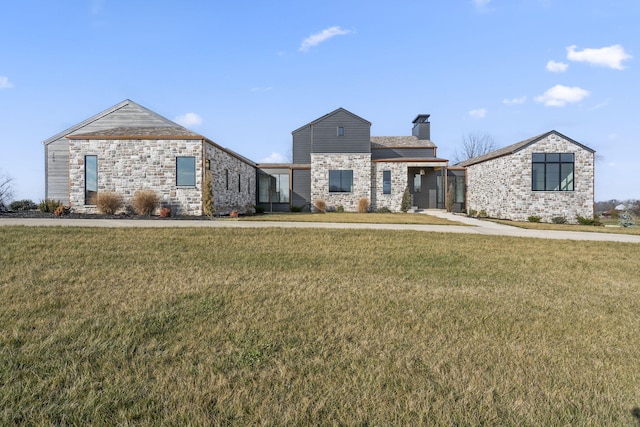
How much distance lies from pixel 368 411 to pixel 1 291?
5.50 m

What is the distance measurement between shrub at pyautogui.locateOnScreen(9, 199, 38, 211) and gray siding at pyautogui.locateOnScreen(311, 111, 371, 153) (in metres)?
18.4

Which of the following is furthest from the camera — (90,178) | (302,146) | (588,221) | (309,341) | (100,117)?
(302,146)

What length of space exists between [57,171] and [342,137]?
1892cm

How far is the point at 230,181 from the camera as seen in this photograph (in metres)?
18.6

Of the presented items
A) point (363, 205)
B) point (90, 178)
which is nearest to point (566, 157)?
point (363, 205)

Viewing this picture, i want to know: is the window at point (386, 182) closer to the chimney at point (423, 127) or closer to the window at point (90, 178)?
the chimney at point (423, 127)

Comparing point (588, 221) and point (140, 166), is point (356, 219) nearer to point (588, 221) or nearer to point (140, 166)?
point (140, 166)

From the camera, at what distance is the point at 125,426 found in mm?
2053

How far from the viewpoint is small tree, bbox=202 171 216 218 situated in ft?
48.1

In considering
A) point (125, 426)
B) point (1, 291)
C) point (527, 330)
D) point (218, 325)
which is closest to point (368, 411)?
point (125, 426)

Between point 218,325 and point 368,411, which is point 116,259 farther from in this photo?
point 368,411

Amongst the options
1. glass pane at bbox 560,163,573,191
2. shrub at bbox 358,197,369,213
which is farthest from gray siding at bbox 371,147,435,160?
glass pane at bbox 560,163,573,191

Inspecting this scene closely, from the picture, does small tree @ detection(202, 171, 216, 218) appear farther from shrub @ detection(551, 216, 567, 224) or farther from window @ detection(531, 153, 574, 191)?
shrub @ detection(551, 216, 567, 224)

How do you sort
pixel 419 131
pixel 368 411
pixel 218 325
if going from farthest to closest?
pixel 419 131
pixel 218 325
pixel 368 411
